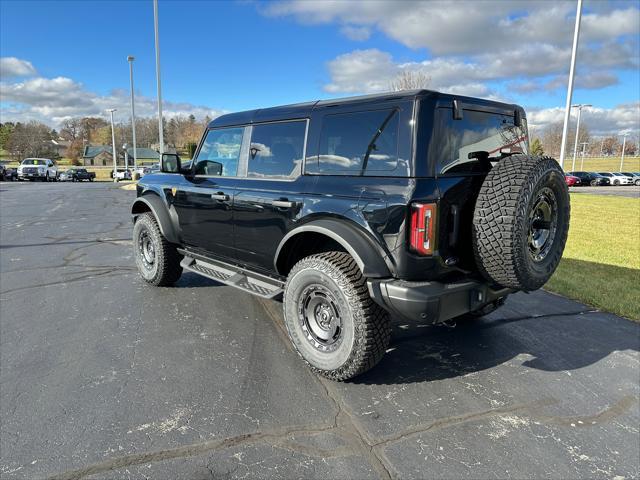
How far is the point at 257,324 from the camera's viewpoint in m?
4.25

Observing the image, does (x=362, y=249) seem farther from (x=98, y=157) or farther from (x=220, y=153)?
(x=98, y=157)

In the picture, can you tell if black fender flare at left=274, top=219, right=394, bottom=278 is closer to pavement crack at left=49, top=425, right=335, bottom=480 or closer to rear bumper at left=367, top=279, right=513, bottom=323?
rear bumper at left=367, top=279, right=513, bottom=323

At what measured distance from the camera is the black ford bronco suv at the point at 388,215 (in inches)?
110

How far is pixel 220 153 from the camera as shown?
4539mm

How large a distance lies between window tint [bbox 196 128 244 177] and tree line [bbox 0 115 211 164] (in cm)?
6880

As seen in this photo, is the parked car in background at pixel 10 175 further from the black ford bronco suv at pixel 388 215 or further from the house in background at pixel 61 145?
the house in background at pixel 61 145

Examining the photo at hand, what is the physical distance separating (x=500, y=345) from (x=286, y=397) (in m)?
2.06

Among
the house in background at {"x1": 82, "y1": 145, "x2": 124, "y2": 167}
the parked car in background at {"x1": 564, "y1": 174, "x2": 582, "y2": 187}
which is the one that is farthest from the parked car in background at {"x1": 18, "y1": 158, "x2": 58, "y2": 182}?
the house in background at {"x1": 82, "y1": 145, "x2": 124, "y2": 167}

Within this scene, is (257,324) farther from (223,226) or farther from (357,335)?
(357,335)

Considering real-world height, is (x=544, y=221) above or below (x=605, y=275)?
above

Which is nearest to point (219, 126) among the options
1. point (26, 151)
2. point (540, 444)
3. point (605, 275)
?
point (540, 444)

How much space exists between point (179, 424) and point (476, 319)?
122 inches

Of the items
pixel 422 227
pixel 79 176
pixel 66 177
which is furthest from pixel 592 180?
pixel 66 177

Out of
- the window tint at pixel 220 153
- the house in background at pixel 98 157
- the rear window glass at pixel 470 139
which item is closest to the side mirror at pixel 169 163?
the window tint at pixel 220 153
